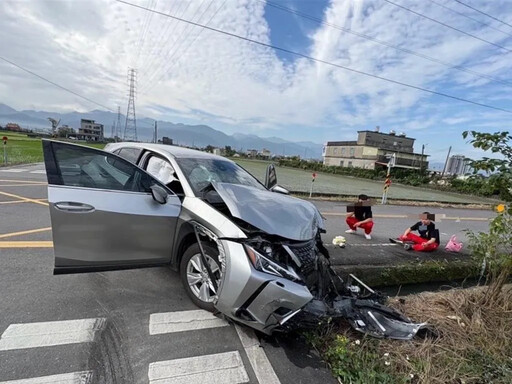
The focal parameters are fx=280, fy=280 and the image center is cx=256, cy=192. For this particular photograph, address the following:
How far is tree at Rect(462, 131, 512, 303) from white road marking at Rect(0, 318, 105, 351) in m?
4.32

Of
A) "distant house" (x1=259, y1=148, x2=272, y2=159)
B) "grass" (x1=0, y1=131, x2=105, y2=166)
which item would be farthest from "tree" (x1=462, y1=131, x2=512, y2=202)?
"distant house" (x1=259, y1=148, x2=272, y2=159)

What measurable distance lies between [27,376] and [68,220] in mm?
1260

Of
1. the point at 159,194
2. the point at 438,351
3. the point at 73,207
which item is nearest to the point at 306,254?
the point at 438,351

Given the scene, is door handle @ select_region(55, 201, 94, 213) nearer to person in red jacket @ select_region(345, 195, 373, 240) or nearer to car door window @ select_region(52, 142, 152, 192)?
car door window @ select_region(52, 142, 152, 192)

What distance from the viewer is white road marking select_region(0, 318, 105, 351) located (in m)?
2.29

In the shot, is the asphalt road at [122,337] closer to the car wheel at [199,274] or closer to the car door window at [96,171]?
the car wheel at [199,274]

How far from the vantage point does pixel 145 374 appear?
2.14 meters

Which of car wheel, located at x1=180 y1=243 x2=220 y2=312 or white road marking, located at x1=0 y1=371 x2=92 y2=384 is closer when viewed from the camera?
white road marking, located at x1=0 y1=371 x2=92 y2=384

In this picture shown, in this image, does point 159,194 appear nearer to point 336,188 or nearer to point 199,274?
point 199,274

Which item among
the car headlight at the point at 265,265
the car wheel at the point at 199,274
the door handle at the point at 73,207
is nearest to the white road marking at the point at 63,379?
the car wheel at the point at 199,274

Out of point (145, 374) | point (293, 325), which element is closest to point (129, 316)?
point (145, 374)

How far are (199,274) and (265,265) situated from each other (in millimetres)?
926

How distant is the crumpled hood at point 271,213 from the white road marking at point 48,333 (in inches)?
66.1

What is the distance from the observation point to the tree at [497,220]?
3.03 m
